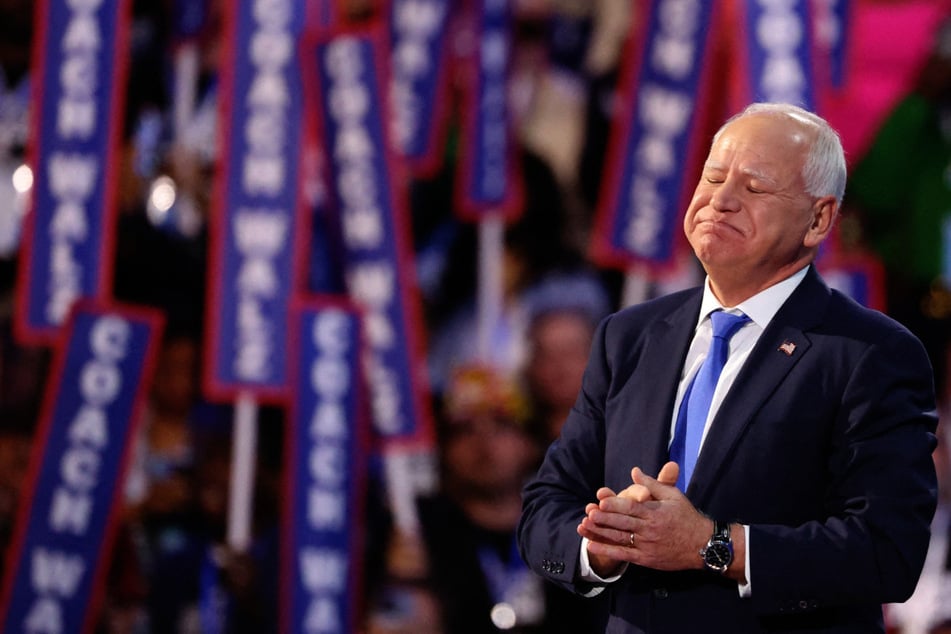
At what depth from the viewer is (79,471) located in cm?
443

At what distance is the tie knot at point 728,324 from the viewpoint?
1.51 m

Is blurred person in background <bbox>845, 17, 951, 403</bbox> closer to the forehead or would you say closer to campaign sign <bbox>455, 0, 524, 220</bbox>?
campaign sign <bbox>455, 0, 524, 220</bbox>

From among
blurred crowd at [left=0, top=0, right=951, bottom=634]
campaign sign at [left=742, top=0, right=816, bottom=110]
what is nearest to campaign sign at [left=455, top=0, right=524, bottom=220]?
blurred crowd at [left=0, top=0, right=951, bottom=634]

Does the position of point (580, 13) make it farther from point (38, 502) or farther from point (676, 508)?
point (676, 508)

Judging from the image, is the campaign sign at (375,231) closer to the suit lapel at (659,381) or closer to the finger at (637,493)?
the suit lapel at (659,381)

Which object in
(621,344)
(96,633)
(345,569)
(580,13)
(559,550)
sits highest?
(580,13)

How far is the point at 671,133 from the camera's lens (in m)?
4.52

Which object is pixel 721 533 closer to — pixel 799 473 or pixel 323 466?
pixel 799 473

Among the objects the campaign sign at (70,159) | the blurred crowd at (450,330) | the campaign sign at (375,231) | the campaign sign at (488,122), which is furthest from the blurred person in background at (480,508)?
the campaign sign at (70,159)

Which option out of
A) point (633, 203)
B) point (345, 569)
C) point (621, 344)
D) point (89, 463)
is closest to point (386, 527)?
point (345, 569)

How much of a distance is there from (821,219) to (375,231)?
3172mm

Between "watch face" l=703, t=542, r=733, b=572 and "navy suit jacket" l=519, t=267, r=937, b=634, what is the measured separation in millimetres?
26

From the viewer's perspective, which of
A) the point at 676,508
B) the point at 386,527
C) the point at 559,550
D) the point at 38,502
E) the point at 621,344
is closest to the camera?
the point at 676,508

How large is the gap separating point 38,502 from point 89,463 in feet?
0.69
